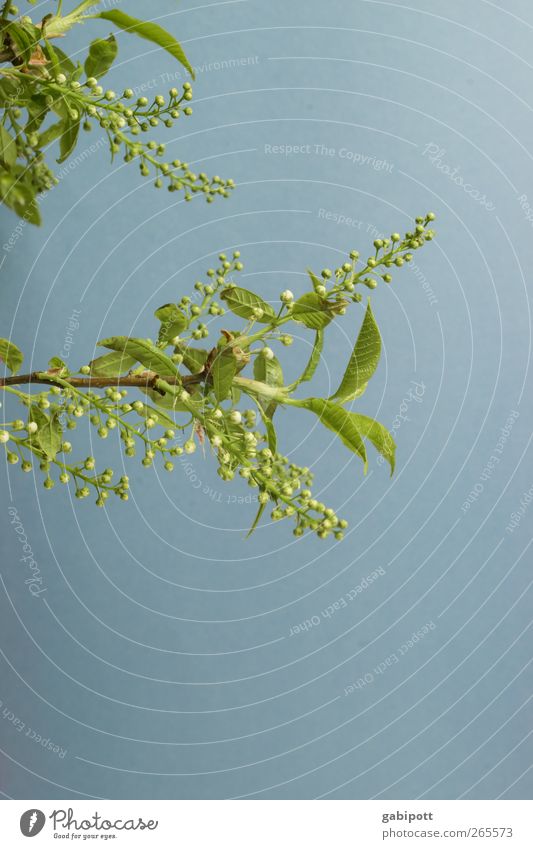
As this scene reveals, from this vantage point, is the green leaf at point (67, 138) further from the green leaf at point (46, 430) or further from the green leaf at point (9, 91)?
the green leaf at point (46, 430)

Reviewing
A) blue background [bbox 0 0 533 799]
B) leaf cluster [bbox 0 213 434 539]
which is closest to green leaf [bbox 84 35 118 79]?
leaf cluster [bbox 0 213 434 539]

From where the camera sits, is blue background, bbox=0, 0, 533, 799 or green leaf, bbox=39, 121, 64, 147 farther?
blue background, bbox=0, 0, 533, 799

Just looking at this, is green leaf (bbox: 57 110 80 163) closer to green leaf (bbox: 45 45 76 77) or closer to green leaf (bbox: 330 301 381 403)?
green leaf (bbox: 45 45 76 77)

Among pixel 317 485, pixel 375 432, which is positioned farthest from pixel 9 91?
pixel 317 485

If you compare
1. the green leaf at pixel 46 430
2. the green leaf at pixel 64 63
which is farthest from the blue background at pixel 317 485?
the green leaf at pixel 46 430

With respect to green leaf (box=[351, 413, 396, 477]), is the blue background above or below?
above

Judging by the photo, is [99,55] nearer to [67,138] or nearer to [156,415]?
[67,138]
